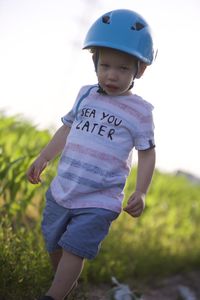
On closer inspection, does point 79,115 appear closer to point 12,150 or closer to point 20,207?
point 20,207

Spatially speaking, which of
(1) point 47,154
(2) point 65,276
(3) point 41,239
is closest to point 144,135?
(1) point 47,154

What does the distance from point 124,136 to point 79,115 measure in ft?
0.96

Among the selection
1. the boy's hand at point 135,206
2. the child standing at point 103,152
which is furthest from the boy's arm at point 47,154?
the boy's hand at point 135,206

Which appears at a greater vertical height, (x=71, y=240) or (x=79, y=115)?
(x=79, y=115)

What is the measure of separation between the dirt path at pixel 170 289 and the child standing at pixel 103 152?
26.7 inches

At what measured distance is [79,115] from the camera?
3.42 meters

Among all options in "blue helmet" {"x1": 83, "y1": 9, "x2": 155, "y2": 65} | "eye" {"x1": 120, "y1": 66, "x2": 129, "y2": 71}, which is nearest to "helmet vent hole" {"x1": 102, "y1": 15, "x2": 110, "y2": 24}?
"blue helmet" {"x1": 83, "y1": 9, "x2": 155, "y2": 65}

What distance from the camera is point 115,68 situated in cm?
326

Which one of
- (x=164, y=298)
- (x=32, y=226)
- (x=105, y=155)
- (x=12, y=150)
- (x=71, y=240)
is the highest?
(x=105, y=155)

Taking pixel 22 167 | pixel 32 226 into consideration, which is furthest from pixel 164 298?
pixel 22 167

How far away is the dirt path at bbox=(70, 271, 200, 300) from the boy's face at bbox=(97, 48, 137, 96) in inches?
49.9

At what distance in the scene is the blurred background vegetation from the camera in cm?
355

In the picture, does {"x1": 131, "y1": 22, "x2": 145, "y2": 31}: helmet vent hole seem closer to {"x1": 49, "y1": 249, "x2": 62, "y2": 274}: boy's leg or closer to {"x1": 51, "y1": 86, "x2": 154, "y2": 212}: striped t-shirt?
{"x1": 51, "y1": 86, "x2": 154, "y2": 212}: striped t-shirt

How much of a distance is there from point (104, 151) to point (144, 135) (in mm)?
215
